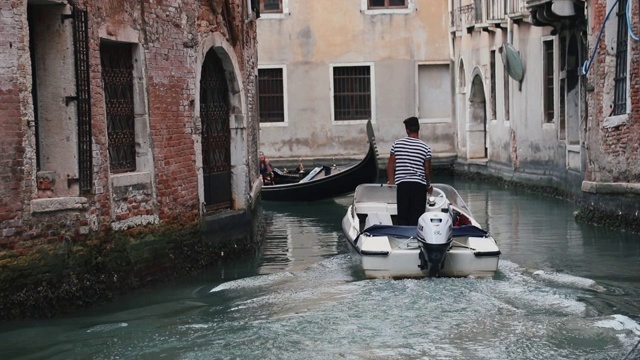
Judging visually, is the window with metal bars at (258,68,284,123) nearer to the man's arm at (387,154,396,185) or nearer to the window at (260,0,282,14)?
the window at (260,0,282,14)

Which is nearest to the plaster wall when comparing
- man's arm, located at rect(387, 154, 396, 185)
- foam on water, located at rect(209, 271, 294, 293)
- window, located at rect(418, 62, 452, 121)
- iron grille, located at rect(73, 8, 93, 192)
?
window, located at rect(418, 62, 452, 121)

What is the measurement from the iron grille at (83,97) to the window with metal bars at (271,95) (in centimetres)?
1466

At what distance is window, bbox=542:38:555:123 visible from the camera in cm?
1688

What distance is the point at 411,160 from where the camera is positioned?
30.5 ft

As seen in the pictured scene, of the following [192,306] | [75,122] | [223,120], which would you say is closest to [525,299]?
[192,306]

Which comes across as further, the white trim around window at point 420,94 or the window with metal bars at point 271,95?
the white trim around window at point 420,94

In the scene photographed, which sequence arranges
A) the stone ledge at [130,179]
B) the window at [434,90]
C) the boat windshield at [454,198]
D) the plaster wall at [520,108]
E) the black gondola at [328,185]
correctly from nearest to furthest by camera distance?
the stone ledge at [130,179], the boat windshield at [454,198], the black gondola at [328,185], the plaster wall at [520,108], the window at [434,90]

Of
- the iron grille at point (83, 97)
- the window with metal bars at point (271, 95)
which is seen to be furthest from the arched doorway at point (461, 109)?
the iron grille at point (83, 97)

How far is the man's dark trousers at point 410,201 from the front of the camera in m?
9.33

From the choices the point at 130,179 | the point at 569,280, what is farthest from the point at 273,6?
the point at 569,280

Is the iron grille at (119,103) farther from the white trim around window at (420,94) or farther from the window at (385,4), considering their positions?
the white trim around window at (420,94)

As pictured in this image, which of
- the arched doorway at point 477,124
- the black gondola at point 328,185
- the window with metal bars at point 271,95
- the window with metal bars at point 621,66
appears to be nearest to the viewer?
the window with metal bars at point 621,66

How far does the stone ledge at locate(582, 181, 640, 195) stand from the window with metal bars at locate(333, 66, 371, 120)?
1001cm

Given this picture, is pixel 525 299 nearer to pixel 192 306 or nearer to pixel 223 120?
pixel 192 306
